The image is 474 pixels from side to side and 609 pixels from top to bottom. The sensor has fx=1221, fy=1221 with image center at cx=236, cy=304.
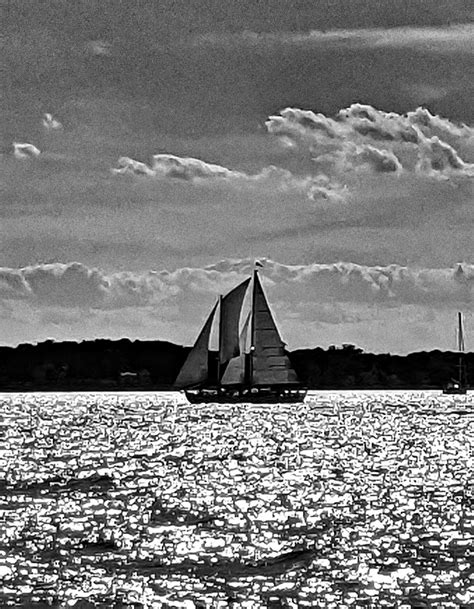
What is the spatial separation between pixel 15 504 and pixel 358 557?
768 inches

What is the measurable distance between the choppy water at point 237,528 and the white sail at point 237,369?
221 feet

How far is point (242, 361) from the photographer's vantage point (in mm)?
157750

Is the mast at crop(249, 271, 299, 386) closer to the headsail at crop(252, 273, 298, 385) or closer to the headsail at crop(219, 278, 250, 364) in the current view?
the headsail at crop(252, 273, 298, 385)

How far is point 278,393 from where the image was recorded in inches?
6506

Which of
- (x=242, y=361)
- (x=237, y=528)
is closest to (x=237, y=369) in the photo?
(x=242, y=361)

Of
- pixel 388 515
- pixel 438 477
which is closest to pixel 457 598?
pixel 388 515

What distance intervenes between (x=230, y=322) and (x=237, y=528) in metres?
116

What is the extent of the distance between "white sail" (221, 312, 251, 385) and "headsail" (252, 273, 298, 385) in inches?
97.8

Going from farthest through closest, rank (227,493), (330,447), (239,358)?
(239,358) → (330,447) → (227,493)

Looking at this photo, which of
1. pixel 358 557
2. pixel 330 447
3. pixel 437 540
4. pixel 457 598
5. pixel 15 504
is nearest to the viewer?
pixel 457 598

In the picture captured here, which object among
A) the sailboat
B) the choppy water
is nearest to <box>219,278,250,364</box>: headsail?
the sailboat

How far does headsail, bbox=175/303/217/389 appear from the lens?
158m

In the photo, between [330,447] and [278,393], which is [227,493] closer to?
[330,447]

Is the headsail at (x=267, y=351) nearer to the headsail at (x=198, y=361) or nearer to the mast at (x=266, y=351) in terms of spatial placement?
the mast at (x=266, y=351)
